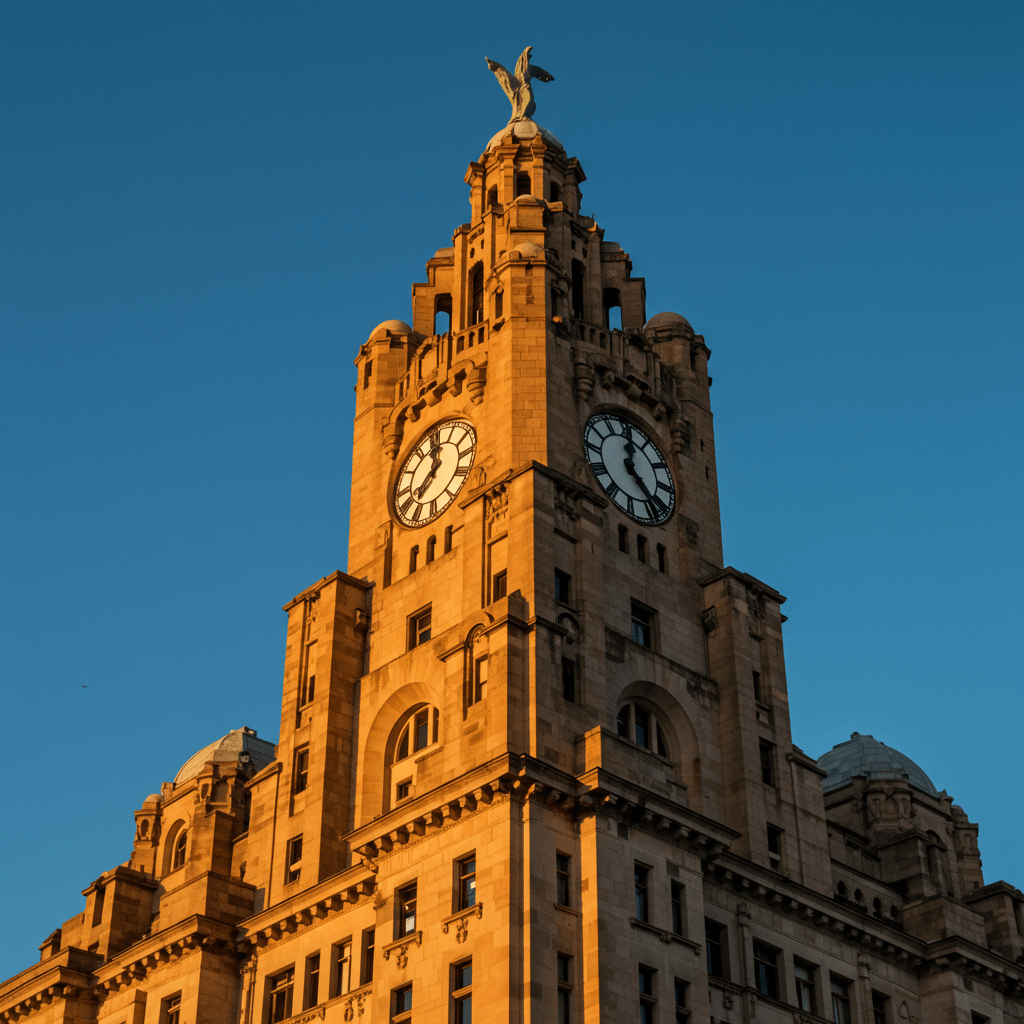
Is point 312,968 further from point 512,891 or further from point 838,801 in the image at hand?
point 838,801

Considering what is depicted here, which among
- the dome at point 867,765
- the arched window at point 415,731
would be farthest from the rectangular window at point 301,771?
the dome at point 867,765

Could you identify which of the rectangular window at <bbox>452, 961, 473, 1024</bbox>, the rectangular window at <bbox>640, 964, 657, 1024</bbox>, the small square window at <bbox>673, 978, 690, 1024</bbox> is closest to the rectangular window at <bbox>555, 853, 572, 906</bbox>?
the rectangular window at <bbox>640, 964, 657, 1024</bbox>

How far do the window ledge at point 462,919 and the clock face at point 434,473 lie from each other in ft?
69.4

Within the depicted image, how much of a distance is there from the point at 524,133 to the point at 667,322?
47.1ft

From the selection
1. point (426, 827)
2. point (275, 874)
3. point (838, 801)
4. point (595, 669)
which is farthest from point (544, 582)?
point (838, 801)

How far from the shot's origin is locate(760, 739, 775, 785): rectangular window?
71450 mm

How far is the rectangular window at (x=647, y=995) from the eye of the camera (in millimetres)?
57875

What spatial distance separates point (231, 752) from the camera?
95.7 metres

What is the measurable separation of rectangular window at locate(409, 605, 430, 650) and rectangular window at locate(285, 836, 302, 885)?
370 inches

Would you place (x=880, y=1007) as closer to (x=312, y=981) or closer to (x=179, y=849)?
(x=312, y=981)

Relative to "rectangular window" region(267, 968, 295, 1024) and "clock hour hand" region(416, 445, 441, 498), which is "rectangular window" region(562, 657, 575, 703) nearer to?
"clock hour hand" region(416, 445, 441, 498)

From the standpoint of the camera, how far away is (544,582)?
219 ft

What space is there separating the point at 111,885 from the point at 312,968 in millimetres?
16329

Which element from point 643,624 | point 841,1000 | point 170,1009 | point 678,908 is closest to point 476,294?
point 643,624
